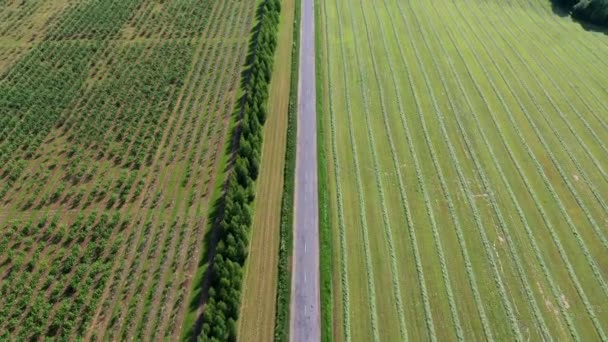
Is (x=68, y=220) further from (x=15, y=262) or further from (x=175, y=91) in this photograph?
(x=175, y=91)

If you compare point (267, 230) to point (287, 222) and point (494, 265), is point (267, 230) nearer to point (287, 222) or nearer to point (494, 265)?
point (287, 222)

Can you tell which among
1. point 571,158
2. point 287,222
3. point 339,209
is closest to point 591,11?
point 571,158

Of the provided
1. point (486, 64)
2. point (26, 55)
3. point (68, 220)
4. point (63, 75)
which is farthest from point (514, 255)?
point (26, 55)

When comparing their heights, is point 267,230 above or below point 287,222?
below

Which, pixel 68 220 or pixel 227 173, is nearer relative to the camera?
pixel 68 220

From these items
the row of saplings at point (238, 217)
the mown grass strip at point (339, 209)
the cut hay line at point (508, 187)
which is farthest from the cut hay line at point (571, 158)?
the row of saplings at point (238, 217)

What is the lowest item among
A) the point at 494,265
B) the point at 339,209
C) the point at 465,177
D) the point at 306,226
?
the point at 494,265
